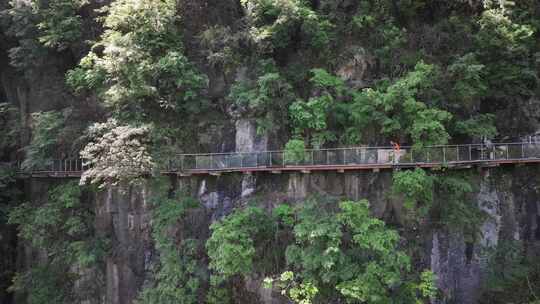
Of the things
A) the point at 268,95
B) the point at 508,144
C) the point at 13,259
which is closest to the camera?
the point at 508,144

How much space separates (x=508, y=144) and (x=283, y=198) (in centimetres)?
991

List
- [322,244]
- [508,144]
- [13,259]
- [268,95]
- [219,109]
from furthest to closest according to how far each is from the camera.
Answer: [13,259]
[219,109]
[268,95]
[508,144]
[322,244]

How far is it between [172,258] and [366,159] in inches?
378

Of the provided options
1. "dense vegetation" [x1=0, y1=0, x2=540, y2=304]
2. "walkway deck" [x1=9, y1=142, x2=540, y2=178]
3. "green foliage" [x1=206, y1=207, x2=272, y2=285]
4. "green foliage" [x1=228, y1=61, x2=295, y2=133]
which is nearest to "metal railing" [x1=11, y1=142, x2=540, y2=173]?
"walkway deck" [x1=9, y1=142, x2=540, y2=178]

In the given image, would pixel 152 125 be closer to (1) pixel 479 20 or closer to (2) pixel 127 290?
(2) pixel 127 290

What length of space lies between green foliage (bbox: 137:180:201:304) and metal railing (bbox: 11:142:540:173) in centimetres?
176

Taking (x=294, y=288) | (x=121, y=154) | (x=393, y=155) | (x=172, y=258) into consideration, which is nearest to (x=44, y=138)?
(x=121, y=154)

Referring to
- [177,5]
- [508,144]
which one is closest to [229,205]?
[177,5]

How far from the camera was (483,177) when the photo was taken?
20.4 meters

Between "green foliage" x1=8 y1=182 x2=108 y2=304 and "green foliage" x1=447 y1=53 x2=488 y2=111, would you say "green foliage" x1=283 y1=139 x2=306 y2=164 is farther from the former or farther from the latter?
"green foliage" x1=8 y1=182 x2=108 y2=304

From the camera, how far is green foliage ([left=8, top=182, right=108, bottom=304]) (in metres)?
24.0

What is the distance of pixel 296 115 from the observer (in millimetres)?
20219

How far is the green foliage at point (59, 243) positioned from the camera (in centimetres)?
2400

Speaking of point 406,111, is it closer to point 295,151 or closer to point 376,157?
point 376,157
